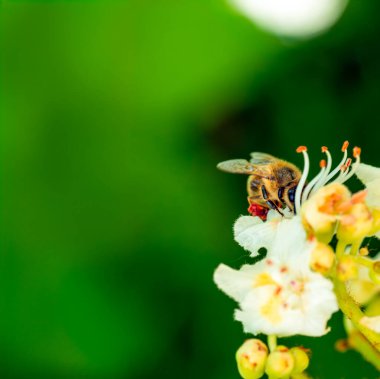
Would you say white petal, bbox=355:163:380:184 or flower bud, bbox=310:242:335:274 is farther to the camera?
white petal, bbox=355:163:380:184

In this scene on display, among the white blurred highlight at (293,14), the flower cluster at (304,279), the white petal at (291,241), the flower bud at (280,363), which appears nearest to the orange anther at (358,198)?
the flower cluster at (304,279)

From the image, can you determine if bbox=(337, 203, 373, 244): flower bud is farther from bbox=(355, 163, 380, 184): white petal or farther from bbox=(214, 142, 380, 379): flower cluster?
bbox=(355, 163, 380, 184): white petal

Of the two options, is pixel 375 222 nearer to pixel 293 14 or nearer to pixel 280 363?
pixel 280 363

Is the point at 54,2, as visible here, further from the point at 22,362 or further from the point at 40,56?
the point at 22,362

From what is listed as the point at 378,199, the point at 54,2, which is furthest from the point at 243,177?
the point at 378,199

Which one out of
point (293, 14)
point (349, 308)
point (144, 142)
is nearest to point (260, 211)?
point (349, 308)

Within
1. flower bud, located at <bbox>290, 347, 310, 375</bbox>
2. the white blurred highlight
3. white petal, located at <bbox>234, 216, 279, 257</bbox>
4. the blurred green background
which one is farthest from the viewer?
the white blurred highlight

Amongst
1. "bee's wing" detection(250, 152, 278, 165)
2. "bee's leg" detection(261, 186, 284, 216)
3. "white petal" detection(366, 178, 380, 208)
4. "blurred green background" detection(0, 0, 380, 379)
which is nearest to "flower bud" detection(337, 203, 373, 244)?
"white petal" detection(366, 178, 380, 208)
